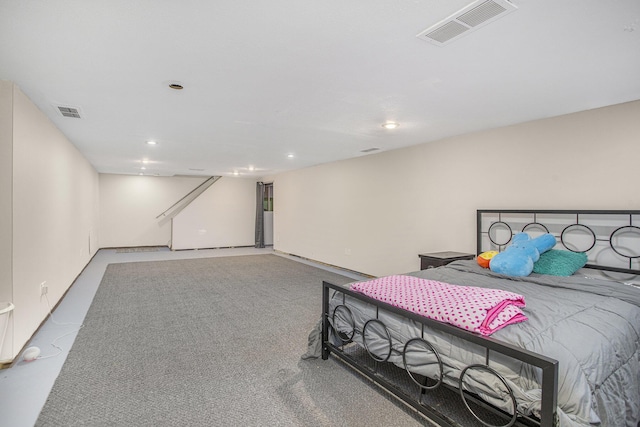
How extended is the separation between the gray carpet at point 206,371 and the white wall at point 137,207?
210 inches

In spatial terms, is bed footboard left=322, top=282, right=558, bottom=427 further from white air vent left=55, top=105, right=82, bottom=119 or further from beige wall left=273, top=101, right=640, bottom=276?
white air vent left=55, top=105, right=82, bottom=119

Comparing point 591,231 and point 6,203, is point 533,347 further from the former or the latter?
point 6,203

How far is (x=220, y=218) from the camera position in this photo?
9.75 m

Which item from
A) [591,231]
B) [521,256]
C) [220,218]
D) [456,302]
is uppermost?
[591,231]

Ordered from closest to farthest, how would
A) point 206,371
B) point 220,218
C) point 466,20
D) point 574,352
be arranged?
point 574,352 → point 466,20 → point 206,371 → point 220,218

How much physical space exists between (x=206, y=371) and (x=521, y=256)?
112 inches

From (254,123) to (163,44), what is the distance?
5.62 feet

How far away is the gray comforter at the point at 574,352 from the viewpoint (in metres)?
1.37

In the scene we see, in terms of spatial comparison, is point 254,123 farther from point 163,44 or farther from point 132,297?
point 132,297

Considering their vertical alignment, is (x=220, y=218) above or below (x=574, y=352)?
above

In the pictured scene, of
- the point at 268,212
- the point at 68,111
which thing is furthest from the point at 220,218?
the point at 68,111

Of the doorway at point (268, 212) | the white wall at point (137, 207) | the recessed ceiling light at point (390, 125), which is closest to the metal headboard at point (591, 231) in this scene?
the recessed ceiling light at point (390, 125)

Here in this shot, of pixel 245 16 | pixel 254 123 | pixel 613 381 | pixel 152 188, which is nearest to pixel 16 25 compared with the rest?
pixel 245 16

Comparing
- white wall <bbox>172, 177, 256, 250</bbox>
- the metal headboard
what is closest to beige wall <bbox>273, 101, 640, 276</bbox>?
the metal headboard
